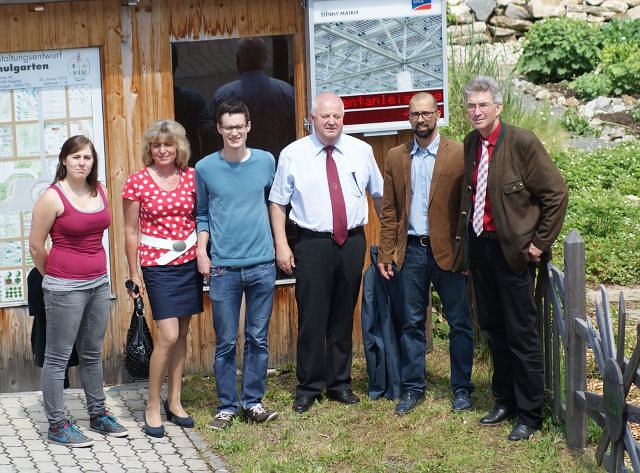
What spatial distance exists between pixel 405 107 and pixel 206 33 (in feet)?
4.82

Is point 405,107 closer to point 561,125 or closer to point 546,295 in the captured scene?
point 546,295

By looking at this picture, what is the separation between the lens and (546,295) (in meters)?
6.96

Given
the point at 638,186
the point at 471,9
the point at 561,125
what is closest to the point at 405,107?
the point at 638,186

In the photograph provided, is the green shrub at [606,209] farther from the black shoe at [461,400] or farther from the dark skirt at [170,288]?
the dark skirt at [170,288]

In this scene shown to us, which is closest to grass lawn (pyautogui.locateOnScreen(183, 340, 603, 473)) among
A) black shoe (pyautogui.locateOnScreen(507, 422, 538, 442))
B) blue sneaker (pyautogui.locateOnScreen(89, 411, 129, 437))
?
black shoe (pyautogui.locateOnScreen(507, 422, 538, 442))

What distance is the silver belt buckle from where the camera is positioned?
278 inches

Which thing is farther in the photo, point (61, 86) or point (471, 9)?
point (471, 9)

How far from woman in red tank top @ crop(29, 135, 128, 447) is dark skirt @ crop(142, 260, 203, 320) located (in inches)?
11.1

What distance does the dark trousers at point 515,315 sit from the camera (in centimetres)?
676

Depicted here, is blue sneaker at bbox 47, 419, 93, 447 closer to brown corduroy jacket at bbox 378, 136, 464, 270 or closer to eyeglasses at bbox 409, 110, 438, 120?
brown corduroy jacket at bbox 378, 136, 464, 270

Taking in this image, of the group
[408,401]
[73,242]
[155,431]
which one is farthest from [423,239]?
[73,242]

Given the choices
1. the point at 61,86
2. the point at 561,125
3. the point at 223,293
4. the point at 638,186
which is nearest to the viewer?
the point at 223,293

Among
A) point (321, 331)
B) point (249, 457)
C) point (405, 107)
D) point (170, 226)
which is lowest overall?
point (249, 457)

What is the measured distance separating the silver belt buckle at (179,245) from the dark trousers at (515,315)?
171cm
